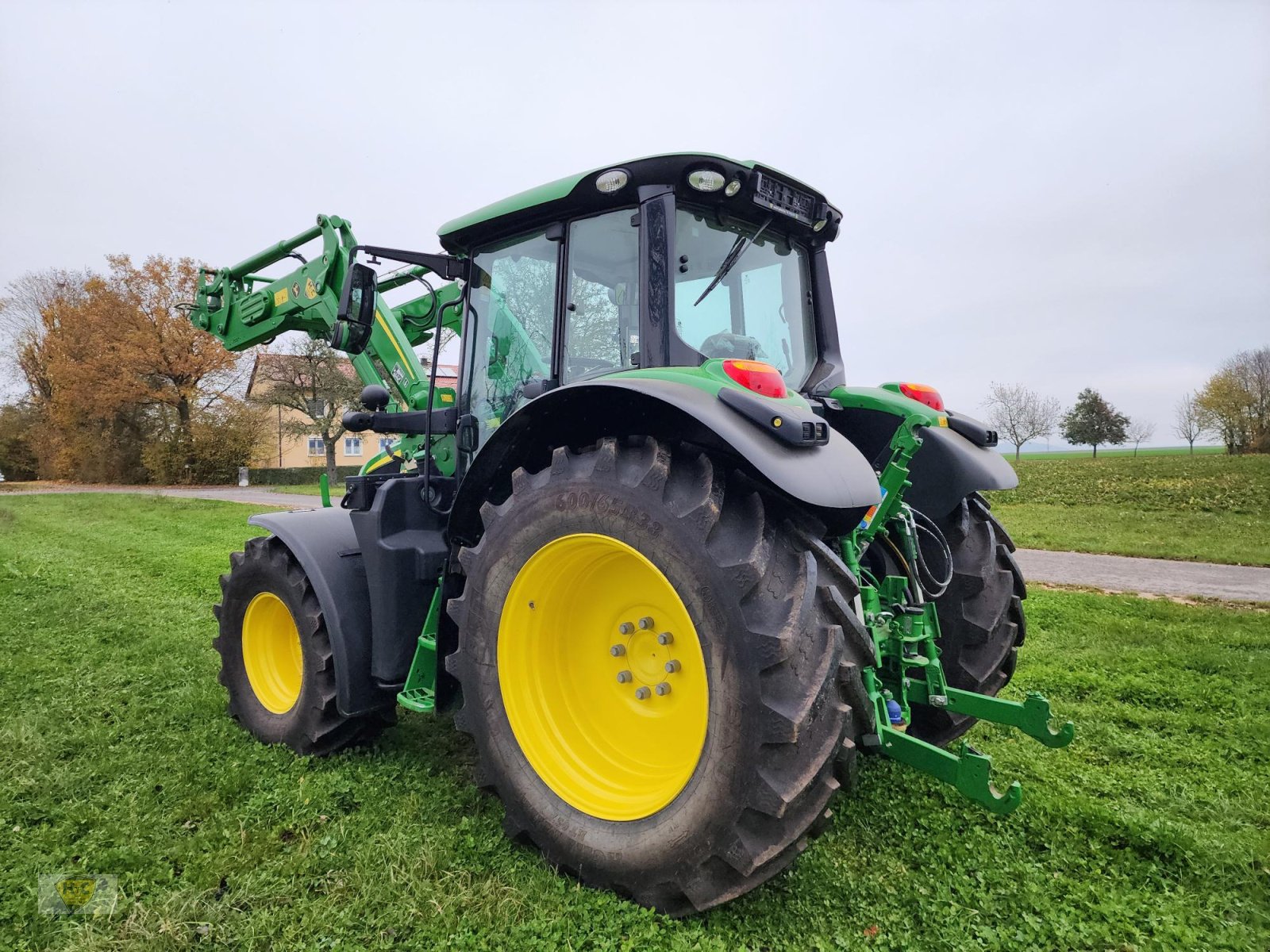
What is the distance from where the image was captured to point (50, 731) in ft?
11.5

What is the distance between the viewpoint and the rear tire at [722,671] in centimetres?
192

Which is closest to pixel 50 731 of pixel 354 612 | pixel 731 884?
pixel 354 612

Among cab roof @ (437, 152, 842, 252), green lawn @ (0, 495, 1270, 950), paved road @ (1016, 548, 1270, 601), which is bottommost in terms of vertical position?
green lawn @ (0, 495, 1270, 950)

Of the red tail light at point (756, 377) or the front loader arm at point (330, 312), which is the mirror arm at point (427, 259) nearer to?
the front loader arm at point (330, 312)

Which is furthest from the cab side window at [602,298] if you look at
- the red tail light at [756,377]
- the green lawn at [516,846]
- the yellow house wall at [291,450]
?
the yellow house wall at [291,450]

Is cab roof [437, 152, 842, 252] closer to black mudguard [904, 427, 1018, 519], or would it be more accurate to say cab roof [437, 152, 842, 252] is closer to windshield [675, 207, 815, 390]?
windshield [675, 207, 815, 390]

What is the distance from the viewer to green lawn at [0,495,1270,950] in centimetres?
208

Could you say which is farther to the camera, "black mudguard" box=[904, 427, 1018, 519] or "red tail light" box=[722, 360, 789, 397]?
"black mudguard" box=[904, 427, 1018, 519]

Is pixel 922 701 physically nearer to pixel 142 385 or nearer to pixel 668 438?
pixel 668 438

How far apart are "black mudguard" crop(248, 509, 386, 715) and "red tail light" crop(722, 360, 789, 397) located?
195 cm

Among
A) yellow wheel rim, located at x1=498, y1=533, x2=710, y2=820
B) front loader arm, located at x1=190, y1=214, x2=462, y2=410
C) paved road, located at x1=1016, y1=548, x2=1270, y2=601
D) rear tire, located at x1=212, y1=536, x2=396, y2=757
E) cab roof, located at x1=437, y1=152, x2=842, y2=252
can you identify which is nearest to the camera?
yellow wheel rim, located at x1=498, y1=533, x2=710, y2=820

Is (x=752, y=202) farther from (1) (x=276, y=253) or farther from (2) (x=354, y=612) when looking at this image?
(1) (x=276, y=253)
